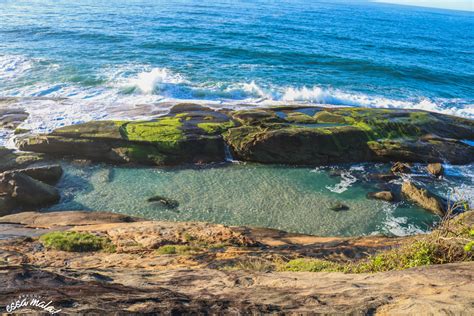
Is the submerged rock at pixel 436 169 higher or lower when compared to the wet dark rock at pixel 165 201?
higher

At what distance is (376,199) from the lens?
1510cm

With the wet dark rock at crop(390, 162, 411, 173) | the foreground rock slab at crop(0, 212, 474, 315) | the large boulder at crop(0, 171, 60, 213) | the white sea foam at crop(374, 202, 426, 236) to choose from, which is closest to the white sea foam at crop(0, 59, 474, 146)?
the large boulder at crop(0, 171, 60, 213)

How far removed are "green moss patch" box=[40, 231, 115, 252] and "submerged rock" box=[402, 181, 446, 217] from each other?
43.5 ft

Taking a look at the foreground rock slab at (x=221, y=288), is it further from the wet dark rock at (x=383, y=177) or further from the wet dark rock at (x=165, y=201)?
the wet dark rock at (x=383, y=177)

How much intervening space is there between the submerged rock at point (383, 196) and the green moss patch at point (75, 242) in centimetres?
1177

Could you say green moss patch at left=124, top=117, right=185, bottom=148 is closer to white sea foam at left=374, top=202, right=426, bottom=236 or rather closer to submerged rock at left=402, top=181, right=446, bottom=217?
white sea foam at left=374, top=202, right=426, bottom=236

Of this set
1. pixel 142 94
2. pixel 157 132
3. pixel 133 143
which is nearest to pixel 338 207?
pixel 157 132

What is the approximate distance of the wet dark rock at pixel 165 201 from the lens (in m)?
14.1

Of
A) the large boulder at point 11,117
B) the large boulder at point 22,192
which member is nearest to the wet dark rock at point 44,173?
the large boulder at point 22,192

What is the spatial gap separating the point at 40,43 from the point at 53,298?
4587 centimetres

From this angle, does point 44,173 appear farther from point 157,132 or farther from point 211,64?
point 211,64

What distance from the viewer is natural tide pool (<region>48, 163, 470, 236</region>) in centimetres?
1353

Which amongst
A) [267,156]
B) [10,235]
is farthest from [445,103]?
[10,235]

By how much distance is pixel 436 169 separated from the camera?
57.5 ft
